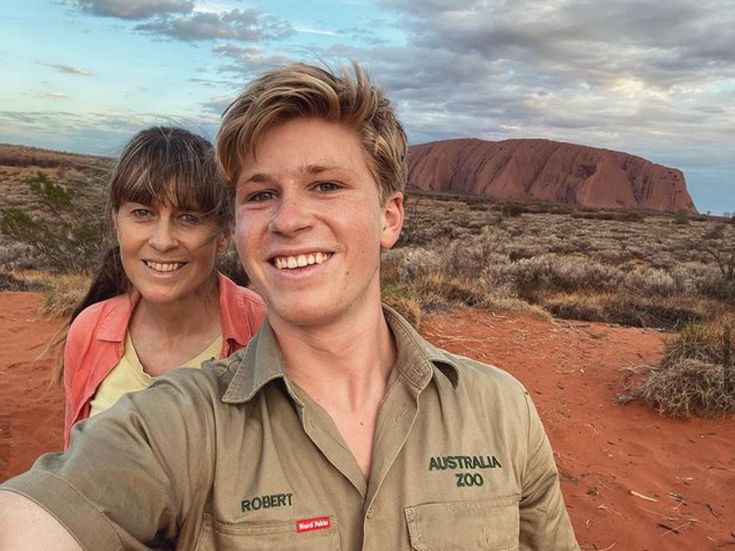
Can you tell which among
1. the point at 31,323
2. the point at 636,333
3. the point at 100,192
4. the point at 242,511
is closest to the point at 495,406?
the point at 242,511

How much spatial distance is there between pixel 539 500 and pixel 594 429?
13.2 ft

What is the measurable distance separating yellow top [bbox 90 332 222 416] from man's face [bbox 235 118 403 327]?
3.48 ft

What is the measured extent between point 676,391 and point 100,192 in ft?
17.0

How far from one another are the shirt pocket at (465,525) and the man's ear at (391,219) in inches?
32.9

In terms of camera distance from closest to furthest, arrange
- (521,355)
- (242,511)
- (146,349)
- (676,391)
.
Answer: (242,511), (146,349), (676,391), (521,355)

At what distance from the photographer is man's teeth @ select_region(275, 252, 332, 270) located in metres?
1.73

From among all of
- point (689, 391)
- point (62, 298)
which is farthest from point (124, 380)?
point (62, 298)

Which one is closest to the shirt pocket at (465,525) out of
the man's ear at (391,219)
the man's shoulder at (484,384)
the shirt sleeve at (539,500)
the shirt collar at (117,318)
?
the shirt sleeve at (539,500)

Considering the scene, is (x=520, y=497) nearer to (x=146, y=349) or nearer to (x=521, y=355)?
(x=146, y=349)

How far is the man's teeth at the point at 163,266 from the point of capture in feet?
8.60

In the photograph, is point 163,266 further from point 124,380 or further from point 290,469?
point 290,469

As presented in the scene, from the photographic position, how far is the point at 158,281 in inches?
103

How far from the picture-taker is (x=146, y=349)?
2.77m

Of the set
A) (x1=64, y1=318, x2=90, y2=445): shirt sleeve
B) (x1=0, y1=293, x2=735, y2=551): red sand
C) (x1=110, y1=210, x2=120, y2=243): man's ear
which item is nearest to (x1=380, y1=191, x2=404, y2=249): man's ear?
(x1=110, y1=210, x2=120, y2=243): man's ear
